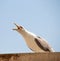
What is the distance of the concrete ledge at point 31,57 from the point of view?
10.2 inches

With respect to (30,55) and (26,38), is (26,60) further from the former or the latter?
(26,38)

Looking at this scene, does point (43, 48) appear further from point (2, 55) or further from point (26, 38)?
point (2, 55)

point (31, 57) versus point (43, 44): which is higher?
point (31, 57)

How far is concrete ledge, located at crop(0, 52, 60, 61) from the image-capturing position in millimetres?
260

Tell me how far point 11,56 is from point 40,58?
0.06m

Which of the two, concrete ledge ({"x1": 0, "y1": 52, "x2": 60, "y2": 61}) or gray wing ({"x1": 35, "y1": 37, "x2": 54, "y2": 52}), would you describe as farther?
gray wing ({"x1": 35, "y1": 37, "x2": 54, "y2": 52})

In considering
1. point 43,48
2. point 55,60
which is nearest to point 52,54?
point 55,60

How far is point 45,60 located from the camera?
29 centimetres

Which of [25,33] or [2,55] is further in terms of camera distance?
[25,33]

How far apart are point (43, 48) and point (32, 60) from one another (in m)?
0.46

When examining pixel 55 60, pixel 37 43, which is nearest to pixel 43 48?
pixel 37 43

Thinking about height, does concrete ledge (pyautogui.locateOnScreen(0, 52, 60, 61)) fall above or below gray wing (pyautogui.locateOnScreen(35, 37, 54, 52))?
above

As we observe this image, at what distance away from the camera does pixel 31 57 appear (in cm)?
27

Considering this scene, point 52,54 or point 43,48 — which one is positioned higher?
point 52,54
